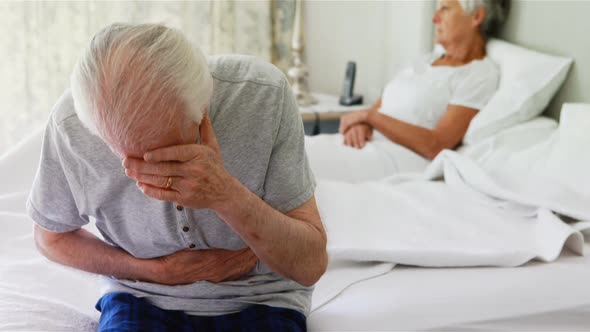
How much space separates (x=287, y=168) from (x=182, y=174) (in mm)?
236

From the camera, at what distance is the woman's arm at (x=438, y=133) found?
6.89 feet

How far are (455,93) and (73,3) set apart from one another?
5.73ft

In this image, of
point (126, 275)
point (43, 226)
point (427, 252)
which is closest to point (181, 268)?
point (126, 275)

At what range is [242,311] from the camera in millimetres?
1093

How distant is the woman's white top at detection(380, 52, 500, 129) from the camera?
7.04 ft

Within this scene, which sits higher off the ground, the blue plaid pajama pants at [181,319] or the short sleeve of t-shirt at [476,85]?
the short sleeve of t-shirt at [476,85]

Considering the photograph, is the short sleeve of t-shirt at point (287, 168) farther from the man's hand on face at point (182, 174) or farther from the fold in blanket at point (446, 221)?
the fold in blanket at point (446, 221)

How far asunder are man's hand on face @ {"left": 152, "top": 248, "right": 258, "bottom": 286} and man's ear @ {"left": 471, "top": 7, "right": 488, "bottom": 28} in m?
1.59

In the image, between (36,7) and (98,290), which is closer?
(98,290)

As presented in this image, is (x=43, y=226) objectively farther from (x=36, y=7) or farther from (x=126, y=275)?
(x=36, y=7)

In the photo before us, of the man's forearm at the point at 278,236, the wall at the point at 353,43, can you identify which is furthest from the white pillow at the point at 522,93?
the man's forearm at the point at 278,236

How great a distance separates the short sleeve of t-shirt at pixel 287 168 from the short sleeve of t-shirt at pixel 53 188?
335 millimetres

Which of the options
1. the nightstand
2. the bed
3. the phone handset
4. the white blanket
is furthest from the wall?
the bed

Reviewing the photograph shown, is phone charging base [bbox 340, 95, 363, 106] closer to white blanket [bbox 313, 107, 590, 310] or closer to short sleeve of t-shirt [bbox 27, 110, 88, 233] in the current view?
white blanket [bbox 313, 107, 590, 310]
